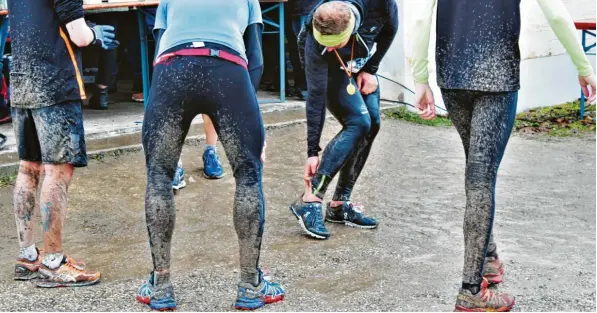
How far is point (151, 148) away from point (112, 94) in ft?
20.7

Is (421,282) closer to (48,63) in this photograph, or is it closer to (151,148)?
(151,148)

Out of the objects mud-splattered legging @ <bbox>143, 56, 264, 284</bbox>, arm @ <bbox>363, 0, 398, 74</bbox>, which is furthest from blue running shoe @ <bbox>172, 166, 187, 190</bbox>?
mud-splattered legging @ <bbox>143, 56, 264, 284</bbox>

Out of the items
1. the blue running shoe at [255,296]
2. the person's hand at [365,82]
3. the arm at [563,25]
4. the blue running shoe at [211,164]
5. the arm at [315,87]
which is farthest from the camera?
the blue running shoe at [211,164]

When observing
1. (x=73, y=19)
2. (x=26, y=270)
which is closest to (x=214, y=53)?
(x=73, y=19)

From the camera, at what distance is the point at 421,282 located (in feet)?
16.5

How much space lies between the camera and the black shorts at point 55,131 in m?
4.89

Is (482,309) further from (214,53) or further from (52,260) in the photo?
(52,260)

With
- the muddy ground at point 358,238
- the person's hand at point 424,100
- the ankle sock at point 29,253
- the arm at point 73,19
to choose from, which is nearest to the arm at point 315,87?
the muddy ground at point 358,238

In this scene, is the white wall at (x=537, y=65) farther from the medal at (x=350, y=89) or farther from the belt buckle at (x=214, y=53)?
the belt buckle at (x=214, y=53)

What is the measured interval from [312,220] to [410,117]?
4161mm

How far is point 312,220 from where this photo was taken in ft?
19.2

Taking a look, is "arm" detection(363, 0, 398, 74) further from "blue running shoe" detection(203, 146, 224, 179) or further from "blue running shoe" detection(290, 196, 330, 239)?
"blue running shoe" detection(203, 146, 224, 179)

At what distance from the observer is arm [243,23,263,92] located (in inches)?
178

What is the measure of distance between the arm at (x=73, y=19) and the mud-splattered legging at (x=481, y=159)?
6.11 feet
